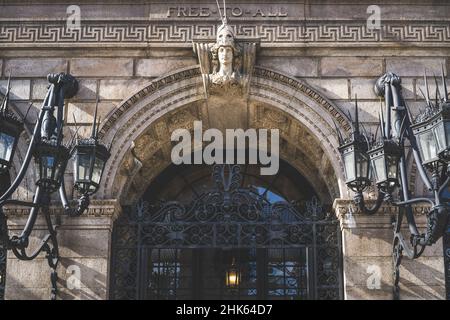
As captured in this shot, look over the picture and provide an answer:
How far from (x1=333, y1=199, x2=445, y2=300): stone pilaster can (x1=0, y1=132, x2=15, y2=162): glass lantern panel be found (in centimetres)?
519

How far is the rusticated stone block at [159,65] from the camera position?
14.1 m

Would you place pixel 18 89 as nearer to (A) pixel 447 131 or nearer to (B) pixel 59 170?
(B) pixel 59 170

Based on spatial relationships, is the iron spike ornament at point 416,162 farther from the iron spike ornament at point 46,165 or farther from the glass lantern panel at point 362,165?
the iron spike ornament at point 46,165

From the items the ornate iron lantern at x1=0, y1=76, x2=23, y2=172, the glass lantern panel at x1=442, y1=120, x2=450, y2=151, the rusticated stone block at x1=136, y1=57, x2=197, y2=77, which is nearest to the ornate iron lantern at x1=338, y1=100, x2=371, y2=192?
Result: the glass lantern panel at x1=442, y1=120, x2=450, y2=151

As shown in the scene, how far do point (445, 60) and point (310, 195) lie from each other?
360cm

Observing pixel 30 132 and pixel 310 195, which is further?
pixel 310 195

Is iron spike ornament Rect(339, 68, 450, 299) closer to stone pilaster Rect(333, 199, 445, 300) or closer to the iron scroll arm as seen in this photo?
the iron scroll arm

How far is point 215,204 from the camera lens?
13.8 meters

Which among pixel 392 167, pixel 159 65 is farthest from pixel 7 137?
pixel 392 167

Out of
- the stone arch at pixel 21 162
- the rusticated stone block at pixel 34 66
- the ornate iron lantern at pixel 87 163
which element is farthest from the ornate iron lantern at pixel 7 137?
the rusticated stone block at pixel 34 66
